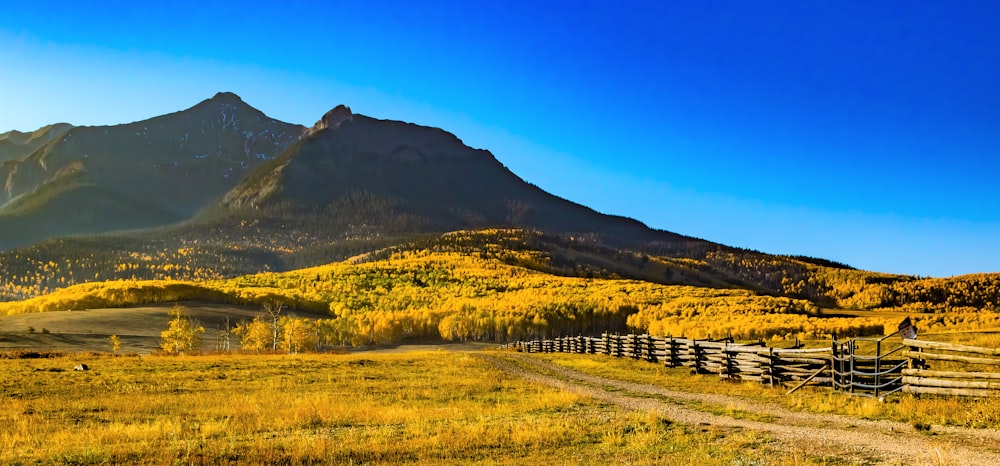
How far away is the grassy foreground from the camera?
15.2 metres

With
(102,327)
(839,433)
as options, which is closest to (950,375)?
(839,433)

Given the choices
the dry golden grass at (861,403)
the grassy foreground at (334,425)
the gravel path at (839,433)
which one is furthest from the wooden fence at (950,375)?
the grassy foreground at (334,425)

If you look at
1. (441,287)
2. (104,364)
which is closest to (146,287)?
(441,287)

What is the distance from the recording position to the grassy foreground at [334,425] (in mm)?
15203

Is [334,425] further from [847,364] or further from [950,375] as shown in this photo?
[950,375]

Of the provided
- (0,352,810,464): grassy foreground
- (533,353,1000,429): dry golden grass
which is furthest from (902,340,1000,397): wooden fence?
(0,352,810,464): grassy foreground

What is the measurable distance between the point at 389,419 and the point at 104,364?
108ft

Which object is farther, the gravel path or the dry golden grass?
the dry golden grass

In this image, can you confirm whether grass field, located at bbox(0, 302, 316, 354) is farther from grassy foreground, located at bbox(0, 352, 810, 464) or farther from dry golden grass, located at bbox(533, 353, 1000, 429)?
dry golden grass, located at bbox(533, 353, 1000, 429)

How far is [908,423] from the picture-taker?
17.2 m

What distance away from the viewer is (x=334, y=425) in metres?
20.7

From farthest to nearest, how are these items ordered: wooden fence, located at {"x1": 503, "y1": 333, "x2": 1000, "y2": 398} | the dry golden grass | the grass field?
the grass field → wooden fence, located at {"x1": 503, "y1": 333, "x2": 1000, "y2": 398} → the dry golden grass

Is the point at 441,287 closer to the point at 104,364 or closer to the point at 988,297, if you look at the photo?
the point at 988,297

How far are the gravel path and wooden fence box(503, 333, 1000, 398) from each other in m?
→ 3.24
